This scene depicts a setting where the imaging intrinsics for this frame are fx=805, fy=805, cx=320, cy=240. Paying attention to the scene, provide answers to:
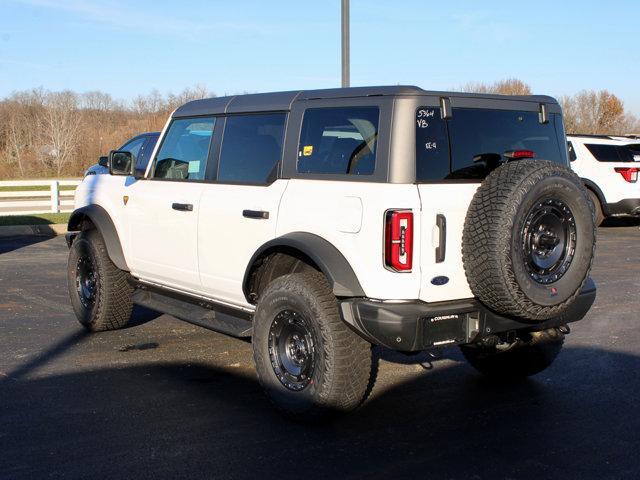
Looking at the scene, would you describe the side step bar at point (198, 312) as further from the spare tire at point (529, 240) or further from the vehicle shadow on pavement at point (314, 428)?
the spare tire at point (529, 240)

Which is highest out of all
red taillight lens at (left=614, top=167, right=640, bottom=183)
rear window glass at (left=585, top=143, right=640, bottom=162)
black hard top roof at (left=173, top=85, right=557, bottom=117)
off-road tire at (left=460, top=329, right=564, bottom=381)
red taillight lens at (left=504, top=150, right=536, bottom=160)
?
black hard top roof at (left=173, top=85, right=557, bottom=117)

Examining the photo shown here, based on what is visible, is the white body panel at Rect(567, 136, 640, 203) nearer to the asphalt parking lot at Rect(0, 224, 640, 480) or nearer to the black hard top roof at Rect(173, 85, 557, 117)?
the asphalt parking lot at Rect(0, 224, 640, 480)

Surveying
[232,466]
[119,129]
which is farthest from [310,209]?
[119,129]

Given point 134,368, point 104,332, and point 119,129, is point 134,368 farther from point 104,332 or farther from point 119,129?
point 119,129

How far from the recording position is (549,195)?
4.54 meters

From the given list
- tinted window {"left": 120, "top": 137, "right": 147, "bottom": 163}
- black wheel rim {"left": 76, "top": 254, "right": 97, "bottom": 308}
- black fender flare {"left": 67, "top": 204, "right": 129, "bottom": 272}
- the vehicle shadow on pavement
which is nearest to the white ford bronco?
the vehicle shadow on pavement

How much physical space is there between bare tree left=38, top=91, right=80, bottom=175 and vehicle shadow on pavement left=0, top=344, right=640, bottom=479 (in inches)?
1664

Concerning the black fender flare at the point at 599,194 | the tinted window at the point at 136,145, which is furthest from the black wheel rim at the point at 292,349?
the black fender flare at the point at 599,194

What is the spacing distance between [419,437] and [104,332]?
3.83 m

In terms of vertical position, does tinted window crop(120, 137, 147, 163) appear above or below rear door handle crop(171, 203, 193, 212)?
above

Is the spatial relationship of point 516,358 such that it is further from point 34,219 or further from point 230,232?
point 34,219

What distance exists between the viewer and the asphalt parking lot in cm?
423

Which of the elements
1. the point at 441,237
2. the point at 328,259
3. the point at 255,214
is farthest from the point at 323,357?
the point at 255,214

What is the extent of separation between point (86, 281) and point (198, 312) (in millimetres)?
1962
